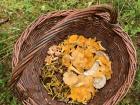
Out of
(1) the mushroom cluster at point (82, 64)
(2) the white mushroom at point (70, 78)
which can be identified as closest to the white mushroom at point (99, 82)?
(1) the mushroom cluster at point (82, 64)

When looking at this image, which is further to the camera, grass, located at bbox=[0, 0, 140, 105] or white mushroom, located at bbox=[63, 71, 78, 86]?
grass, located at bbox=[0, 0, 140, 105]

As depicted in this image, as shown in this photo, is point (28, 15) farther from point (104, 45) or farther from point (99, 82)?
point (99, 82)

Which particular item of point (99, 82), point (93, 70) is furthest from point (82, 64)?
point (99, 82)

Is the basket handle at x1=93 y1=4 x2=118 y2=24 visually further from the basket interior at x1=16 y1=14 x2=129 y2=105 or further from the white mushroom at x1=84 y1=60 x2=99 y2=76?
the white mushroom at x1=84 y1=60 x2=99 y2=76

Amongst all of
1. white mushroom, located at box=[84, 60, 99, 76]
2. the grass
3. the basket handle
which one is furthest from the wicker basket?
the grass

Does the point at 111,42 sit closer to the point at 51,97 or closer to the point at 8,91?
the point at 51,97
